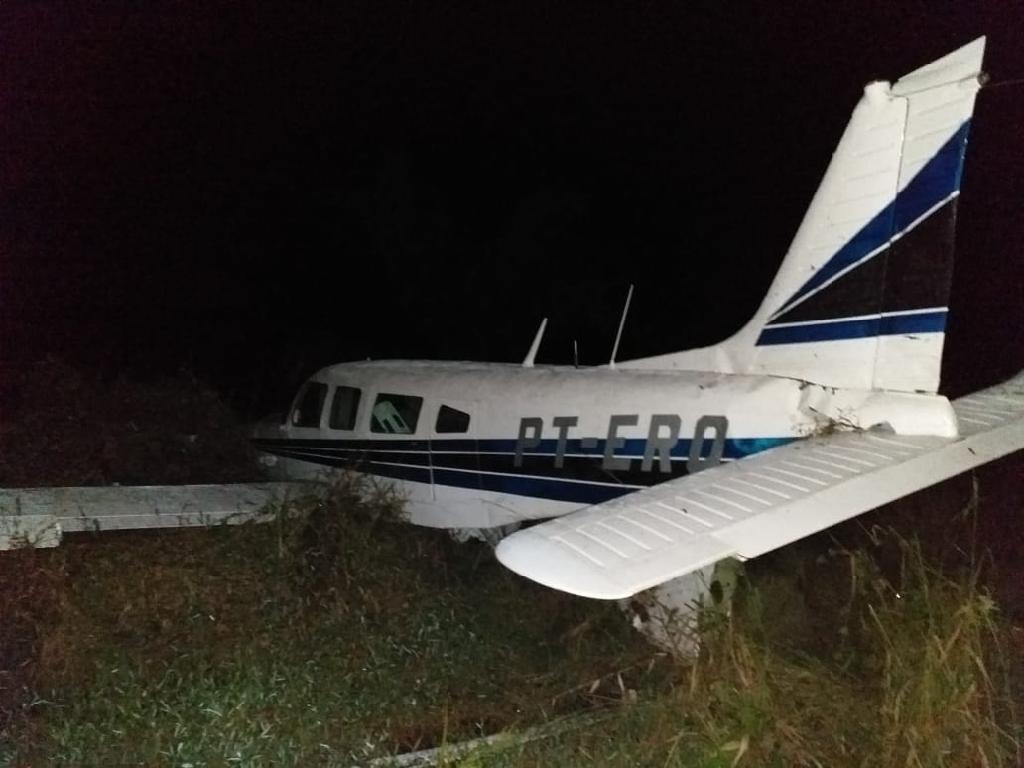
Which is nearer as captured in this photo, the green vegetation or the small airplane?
the small airplane

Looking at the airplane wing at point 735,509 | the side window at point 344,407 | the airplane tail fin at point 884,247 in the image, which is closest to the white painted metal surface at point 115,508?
the side window at point 344,407

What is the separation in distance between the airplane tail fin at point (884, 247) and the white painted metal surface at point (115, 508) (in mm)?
3281

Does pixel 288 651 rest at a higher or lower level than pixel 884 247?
lower

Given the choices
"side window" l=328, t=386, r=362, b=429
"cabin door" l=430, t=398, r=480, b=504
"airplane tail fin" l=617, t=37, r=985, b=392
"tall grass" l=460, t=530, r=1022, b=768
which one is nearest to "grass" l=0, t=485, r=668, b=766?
"tall grass" l=460, t=530, r=1022, b=768

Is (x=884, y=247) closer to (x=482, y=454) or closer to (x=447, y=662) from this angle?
(x=482, y=454)

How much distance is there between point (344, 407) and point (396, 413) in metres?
0.72

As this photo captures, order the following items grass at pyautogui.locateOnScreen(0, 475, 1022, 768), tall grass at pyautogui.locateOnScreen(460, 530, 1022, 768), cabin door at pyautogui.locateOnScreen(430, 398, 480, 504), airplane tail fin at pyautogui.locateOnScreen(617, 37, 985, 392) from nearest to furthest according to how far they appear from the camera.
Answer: tall grass at pyautogui.locateOnScreen(460, 530, 1022, 768) < grass at pyautogui.locateOnScreen(0, 475, 1022, 768) < airplane tail fin at pyautogui.locateOnScreen(617, 37, 985, 392) < cabin door at pyautogui.locateOnScreen(430, 398, 480, 504)

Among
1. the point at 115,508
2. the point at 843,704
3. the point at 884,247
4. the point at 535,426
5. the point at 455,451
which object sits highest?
the point at 884,247

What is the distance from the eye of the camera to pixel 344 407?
6707mm

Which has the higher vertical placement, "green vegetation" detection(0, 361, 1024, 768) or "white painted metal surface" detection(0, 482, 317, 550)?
"white painted metal surface" detection(0, 482, 317, 550)

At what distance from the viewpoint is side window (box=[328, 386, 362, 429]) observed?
21.7 ft

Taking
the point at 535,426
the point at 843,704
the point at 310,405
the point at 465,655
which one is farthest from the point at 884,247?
the point at 310,405

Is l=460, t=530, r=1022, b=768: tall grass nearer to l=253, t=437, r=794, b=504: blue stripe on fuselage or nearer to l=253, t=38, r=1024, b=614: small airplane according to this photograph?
l=253, t=38, r=1024, b=614: small airplane

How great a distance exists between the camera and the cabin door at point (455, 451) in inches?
220
